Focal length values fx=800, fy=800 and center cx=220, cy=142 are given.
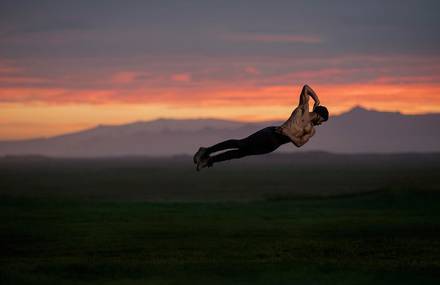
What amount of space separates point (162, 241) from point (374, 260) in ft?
22.2

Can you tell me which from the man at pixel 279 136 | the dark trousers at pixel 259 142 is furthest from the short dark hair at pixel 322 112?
the dark trousers at pixel 259 142

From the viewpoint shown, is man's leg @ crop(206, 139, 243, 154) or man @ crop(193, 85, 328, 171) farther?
man's leg @ crop(206, 139, 243, 154)

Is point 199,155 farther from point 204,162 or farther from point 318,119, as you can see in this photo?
point 318,119

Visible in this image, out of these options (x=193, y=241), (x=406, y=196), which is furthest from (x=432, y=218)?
(x=193, y=241)

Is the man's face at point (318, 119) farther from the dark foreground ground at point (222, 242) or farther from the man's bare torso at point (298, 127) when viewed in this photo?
the dark foreground ground at point (222, 242)

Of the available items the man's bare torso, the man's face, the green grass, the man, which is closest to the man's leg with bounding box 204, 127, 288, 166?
the man

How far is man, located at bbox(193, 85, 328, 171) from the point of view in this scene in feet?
51.8

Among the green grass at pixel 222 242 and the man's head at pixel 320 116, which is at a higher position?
the man's head at pixel 320 116

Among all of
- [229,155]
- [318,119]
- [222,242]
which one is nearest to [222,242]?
[222,242]

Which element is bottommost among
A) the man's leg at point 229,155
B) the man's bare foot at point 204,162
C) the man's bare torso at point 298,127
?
the man's bare foot at point 204,162

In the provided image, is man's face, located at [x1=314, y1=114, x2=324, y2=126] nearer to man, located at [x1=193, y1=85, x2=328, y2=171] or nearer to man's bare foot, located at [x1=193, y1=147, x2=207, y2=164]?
man, located at [x1=193, y1=85, x2=328, y2=171]

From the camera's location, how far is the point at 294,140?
16.0 meters

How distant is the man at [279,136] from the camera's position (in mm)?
15797

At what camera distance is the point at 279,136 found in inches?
Result: 625
